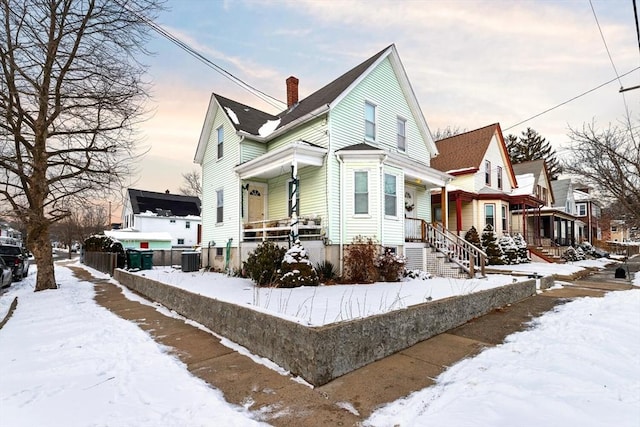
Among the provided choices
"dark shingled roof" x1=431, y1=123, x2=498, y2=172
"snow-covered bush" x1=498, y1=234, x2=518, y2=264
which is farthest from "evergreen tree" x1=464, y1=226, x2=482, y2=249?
"dark shingled roof" x1=431, y1=123, x2=498, y2=172

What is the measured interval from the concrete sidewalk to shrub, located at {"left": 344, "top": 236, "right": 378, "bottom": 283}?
11.6 feet

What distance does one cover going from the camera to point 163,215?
1480 inches

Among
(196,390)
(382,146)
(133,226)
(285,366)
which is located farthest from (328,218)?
(133,226)

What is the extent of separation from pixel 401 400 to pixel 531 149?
59.9 meters

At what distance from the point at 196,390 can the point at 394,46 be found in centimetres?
1434

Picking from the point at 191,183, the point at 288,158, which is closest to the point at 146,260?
the point at 288,158

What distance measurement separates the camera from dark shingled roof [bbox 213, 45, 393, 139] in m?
12.8

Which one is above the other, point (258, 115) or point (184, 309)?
point (258, 115)

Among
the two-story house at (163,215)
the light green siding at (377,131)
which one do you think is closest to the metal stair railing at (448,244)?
the light green siding at (377,131)

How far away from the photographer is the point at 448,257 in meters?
11.9

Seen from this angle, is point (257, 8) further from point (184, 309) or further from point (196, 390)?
point (196, 390)

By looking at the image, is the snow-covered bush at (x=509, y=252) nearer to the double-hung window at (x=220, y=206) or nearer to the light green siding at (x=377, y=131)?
the light green siding at (x=377, y=131)

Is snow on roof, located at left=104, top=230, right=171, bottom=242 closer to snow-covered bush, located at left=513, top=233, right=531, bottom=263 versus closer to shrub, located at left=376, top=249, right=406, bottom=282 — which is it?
shrub, located at left=376, top=249, right=406, bottom=282

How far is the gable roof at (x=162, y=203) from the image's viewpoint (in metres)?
37.5
